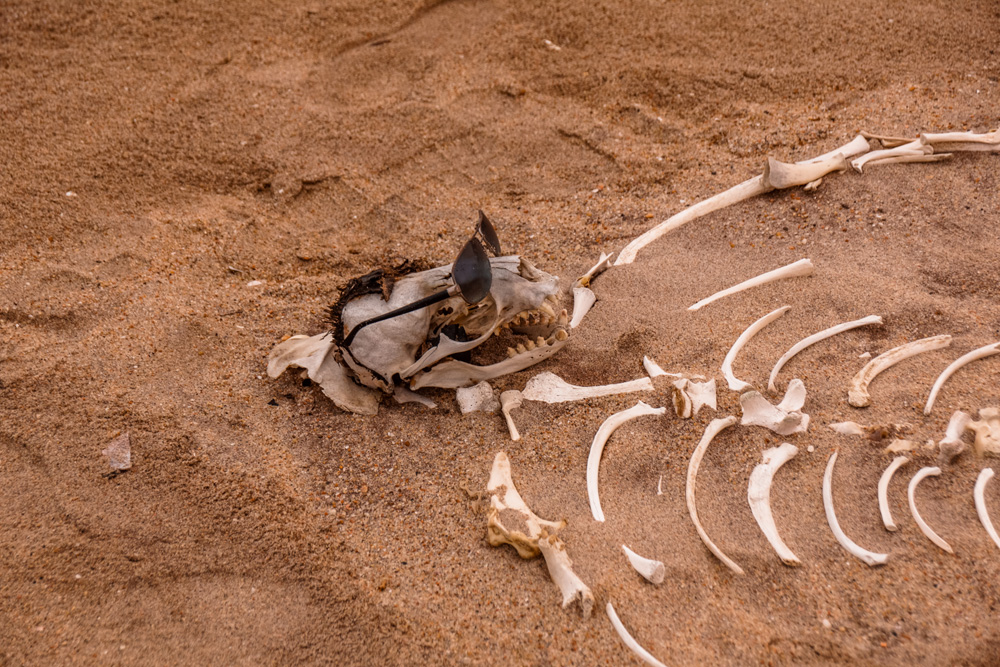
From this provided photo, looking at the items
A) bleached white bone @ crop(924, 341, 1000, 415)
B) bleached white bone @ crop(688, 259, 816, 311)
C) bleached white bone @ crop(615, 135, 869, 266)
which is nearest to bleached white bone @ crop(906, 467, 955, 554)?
bleached white bone @ crop(924, 341, 1000, 415)

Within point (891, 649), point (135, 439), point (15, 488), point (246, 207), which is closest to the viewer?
point (891, 649)

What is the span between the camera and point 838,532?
2.02 m

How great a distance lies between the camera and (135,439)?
2.43 m

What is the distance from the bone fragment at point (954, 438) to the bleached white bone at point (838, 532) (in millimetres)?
314

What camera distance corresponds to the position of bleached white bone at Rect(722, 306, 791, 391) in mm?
2441

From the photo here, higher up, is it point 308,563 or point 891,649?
point 891,649

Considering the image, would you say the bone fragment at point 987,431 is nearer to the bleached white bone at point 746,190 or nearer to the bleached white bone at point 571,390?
the bleached white bone at point 571,390

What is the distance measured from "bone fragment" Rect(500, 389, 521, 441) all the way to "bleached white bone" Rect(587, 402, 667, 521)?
0.95ft

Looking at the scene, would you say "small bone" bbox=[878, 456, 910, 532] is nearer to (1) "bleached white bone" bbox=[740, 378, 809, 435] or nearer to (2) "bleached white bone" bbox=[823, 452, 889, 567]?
(2) "bleached white bone" bbox=[823, 452, 889, 567]

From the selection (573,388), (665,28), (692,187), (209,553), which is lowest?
(209,553)

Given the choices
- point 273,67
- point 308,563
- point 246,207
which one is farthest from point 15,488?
point 273,67

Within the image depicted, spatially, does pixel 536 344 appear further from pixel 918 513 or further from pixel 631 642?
pixel 918 513

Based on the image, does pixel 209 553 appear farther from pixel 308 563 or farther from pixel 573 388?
pixel 573 388

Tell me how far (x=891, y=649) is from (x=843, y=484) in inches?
20.2
